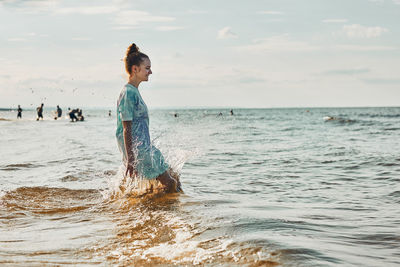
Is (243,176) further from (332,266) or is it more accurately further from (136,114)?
(332,266)

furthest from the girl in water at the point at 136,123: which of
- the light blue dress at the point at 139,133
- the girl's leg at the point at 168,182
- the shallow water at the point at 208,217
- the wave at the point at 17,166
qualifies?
the wave at the point at 17,166

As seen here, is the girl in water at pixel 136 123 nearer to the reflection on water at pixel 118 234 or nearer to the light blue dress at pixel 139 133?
the light blue dress at pixel 139 133

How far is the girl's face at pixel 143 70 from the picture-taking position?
5297mm

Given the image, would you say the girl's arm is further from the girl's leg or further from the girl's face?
the girl's face

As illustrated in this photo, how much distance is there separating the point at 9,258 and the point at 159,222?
159cm

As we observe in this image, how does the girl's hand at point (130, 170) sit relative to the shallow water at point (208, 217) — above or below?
Result: above

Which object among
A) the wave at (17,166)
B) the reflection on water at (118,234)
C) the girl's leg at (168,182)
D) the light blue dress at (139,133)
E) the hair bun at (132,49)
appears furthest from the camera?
the wave at (17,166)

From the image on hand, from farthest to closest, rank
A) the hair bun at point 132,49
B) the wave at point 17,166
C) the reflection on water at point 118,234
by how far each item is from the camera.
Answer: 1. the wave at point 17,166
2. the hair bun at point 132,49
3. the reflection on water at point 118,234

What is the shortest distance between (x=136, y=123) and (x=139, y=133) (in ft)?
0.44

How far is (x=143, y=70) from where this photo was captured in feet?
17.4

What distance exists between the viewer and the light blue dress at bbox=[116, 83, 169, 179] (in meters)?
5.21

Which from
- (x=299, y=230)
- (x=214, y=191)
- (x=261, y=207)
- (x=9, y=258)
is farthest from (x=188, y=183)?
(x=9, y=258)

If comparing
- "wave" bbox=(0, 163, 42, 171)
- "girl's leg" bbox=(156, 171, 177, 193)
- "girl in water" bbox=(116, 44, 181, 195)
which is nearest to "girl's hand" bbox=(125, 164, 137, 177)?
"girl in water" bbox=(116, 44, 181, 195)

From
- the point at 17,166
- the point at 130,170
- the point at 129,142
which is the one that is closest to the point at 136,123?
the point at 129,142
